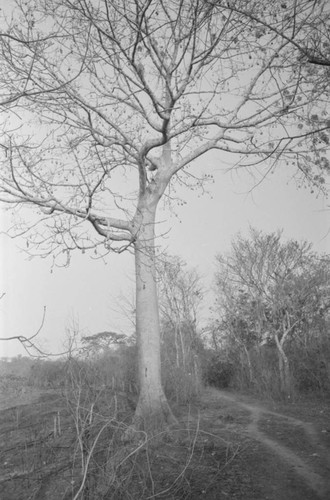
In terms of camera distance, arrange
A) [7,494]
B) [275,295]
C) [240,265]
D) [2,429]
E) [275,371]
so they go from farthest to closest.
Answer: [240,265]
[275,295]
[275,371]
[2,429]
[7,494]

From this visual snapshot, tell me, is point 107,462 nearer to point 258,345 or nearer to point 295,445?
point 295,445

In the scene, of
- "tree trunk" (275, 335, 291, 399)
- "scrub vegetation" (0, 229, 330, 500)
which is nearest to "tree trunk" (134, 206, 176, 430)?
"scrub vegetation" (0, 229, 330, 500)

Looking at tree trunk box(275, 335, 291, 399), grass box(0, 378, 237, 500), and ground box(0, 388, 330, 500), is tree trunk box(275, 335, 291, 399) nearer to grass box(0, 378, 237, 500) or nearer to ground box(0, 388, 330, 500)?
ground box(0, 388, 330, 500)

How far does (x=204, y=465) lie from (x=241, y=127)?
253 inches

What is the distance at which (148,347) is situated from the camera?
6652 millimetres

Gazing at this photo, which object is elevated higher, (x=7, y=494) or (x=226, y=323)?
(x=226, y=323)

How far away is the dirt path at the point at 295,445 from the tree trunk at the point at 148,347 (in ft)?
4.88

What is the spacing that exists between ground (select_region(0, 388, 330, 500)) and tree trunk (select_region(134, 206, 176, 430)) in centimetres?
57

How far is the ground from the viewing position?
2.96 m

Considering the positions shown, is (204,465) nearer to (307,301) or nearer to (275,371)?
(275,371)

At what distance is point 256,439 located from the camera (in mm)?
5809

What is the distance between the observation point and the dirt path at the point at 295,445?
12.9 ft

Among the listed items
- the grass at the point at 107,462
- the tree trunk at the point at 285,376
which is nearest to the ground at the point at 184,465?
the grass at the point at 107,462

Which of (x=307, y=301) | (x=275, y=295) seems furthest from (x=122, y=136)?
(x=307, y=301)
